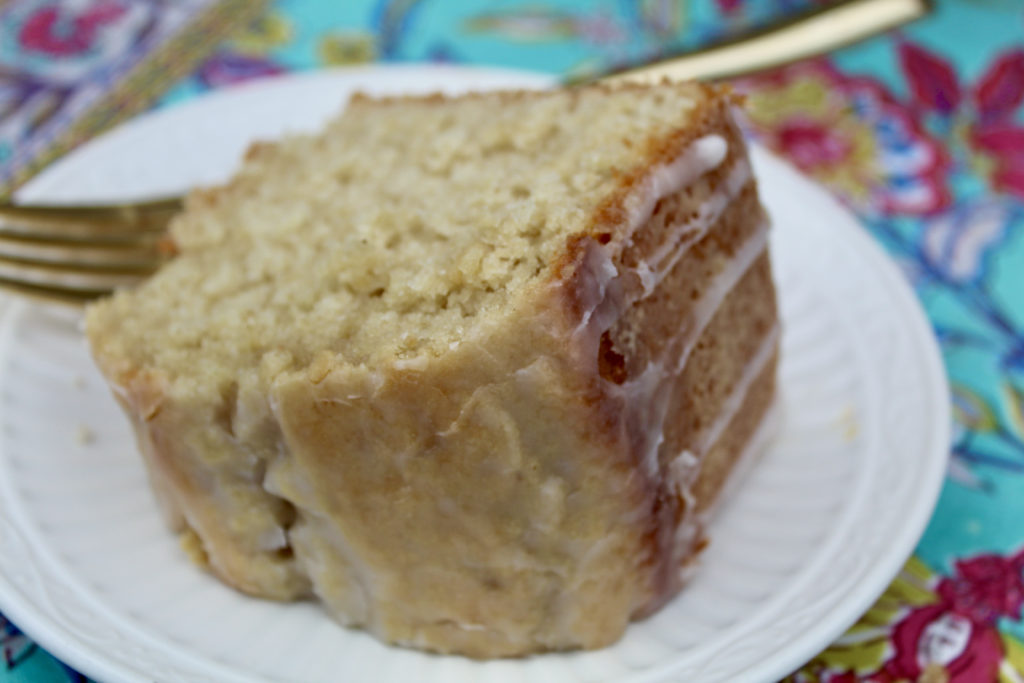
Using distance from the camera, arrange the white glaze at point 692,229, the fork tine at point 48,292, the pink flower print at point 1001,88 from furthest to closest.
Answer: the pink flower print at point 1001,88 < the fork tine at point 48,292 < the white glaze at point 692,229

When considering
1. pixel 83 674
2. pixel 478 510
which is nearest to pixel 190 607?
pixel 83 674

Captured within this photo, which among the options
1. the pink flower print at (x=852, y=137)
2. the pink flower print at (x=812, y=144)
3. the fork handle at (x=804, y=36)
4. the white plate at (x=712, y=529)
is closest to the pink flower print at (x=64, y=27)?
the white plate at (x=712, y=529)

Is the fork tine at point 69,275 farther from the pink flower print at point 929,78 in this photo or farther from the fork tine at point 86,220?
the pink flower print at point 929,78

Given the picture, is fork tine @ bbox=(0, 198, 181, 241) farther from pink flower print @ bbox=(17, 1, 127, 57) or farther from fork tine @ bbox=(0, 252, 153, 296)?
pink flower print @ bbox=(17, 1, 127, 57)

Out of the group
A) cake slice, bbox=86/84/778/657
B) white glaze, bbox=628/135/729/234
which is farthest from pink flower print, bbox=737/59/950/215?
white glaze, bbox=628/135/729/234

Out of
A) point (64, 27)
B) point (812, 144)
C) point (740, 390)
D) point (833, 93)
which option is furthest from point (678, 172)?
point (64, 27)
